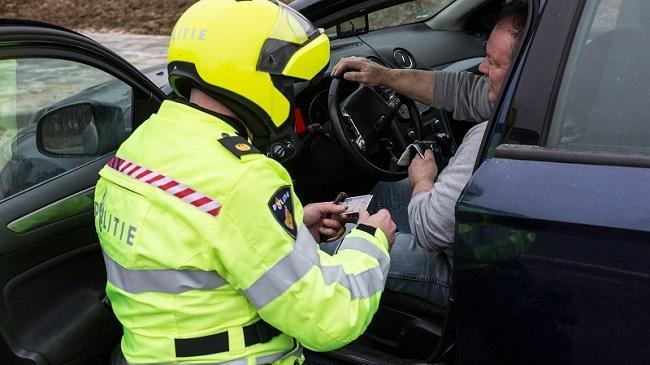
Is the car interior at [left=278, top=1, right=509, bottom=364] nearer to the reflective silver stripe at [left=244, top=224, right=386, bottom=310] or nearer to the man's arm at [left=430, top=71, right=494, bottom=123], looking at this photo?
the man's arm at [left=430, top=71, right=494, bottom=123]

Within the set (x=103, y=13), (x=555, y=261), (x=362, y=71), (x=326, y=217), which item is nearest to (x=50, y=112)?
(x=326, y=217)

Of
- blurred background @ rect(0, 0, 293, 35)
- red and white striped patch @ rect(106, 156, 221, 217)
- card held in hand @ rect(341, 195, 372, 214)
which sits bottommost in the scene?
blurred background @ rect(0, 0, 293, 35)

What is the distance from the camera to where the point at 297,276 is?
155 centimetres

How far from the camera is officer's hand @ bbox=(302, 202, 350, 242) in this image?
209 cm

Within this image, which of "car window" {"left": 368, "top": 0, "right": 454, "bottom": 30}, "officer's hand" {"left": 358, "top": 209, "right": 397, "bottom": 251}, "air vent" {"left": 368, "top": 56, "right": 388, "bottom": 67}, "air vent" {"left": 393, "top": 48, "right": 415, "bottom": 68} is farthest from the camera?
"car window" {"left": 368, "top": 0, "right": 454, "bottom": 30}

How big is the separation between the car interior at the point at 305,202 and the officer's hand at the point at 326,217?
0.20 m

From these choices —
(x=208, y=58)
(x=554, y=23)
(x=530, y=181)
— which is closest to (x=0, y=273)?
(x=208, y=58)

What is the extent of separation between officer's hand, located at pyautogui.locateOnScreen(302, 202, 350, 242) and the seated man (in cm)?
22

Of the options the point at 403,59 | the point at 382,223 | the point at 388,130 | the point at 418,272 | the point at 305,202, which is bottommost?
the point at 305,202

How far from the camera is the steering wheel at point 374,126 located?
270 centimetres

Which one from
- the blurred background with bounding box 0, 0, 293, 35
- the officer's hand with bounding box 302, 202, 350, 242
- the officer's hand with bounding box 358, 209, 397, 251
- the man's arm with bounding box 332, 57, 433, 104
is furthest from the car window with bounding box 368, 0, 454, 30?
the blurred background with bounding box 0, 0, 293, 35

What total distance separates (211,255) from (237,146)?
22 centimetres

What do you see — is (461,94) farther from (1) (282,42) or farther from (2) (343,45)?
(1) (282,42)

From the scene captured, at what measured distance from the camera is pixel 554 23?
1.70 metres
